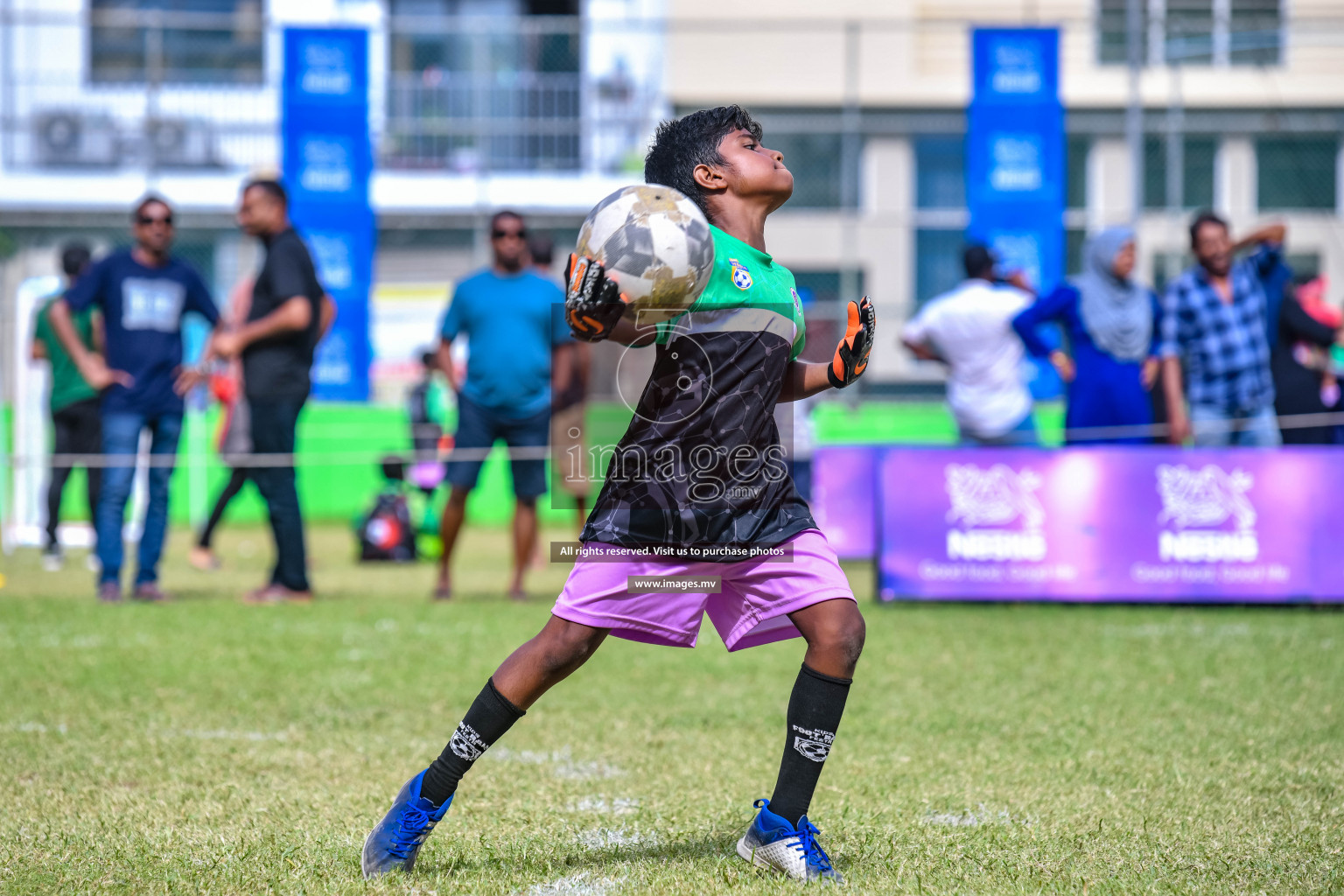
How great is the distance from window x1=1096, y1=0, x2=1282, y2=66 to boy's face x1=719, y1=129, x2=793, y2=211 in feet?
39.2

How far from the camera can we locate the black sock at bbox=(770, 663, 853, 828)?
3.34 meters

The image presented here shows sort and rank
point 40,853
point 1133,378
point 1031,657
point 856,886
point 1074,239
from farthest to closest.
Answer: point 1074,239 < point 1133,378 < point 1031,657 < point 40,853 < point 856,886

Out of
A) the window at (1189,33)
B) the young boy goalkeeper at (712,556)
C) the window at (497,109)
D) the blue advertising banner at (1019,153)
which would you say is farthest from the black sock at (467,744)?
the window at (497,109)

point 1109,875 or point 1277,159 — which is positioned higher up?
point 1277,159

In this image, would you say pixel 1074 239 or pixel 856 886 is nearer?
pixel 856 886

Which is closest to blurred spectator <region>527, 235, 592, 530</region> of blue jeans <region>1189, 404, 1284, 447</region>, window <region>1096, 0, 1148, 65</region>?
blue jeans <region>1189, 404, 1284, 447</region>

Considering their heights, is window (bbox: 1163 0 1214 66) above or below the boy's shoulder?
above

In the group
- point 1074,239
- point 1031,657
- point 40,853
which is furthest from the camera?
point 1074,239

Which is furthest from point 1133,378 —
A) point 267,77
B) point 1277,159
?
point 267,77

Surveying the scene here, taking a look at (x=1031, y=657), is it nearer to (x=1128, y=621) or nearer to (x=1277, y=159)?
(x=1128, y=621)

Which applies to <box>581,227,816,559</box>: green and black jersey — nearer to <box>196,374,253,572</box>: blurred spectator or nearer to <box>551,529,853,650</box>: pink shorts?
<box>551,529,853,650</box>: pink shorts

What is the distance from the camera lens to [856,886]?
10.5ft

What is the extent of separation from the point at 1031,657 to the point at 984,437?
114 inches

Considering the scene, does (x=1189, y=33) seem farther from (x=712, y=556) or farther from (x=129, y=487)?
(x=712, y=556)
